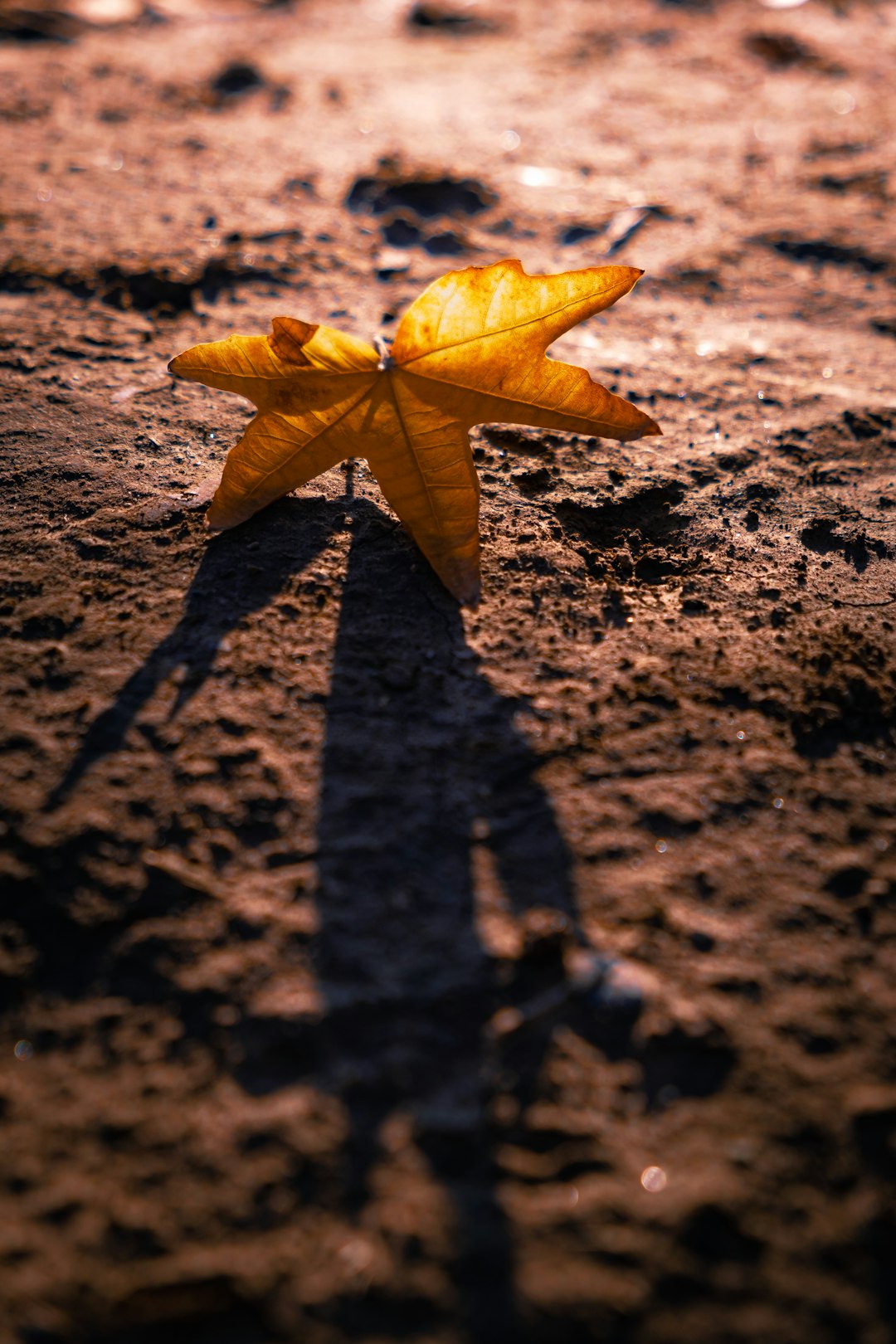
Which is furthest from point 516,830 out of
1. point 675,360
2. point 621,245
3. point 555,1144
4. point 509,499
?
point 621,245

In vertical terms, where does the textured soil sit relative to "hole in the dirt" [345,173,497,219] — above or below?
below

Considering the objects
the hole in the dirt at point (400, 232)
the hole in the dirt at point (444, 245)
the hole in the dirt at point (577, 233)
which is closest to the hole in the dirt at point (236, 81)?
the hole in the dirt at point (400, 232)

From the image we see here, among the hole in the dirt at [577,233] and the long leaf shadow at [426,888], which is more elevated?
the hole in the dirt at [577,233]

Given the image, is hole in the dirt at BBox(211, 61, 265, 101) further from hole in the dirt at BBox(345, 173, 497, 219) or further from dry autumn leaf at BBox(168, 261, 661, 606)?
dry autumn leaf at BBox(168, 261, 661, 606)

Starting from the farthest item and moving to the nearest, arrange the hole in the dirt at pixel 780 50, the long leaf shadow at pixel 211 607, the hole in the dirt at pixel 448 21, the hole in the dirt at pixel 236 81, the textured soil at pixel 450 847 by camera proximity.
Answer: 1. the hole in the dirt at pixel 448 21
2. the hole in the dirt at pixel 780 50
3. the hole in the dirt at pixel 236 81
4. the long leaf shadow at pixel 211 607
5. the textured soil at pixel 450 847

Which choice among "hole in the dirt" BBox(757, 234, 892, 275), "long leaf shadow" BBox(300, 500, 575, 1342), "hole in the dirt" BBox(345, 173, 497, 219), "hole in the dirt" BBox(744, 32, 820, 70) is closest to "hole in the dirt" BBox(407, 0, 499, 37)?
"hole in the dirt" BBox(744, 32, 820, 70)

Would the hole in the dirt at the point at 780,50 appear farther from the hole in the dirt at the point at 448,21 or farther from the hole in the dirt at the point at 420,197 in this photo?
the hole in the dirt at the point at 420,197

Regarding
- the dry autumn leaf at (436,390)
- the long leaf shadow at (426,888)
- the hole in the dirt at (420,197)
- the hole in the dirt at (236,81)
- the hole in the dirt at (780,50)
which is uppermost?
the hole in the dirt at (780,50)

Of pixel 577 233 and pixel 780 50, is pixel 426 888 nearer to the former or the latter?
pixel 577 233
